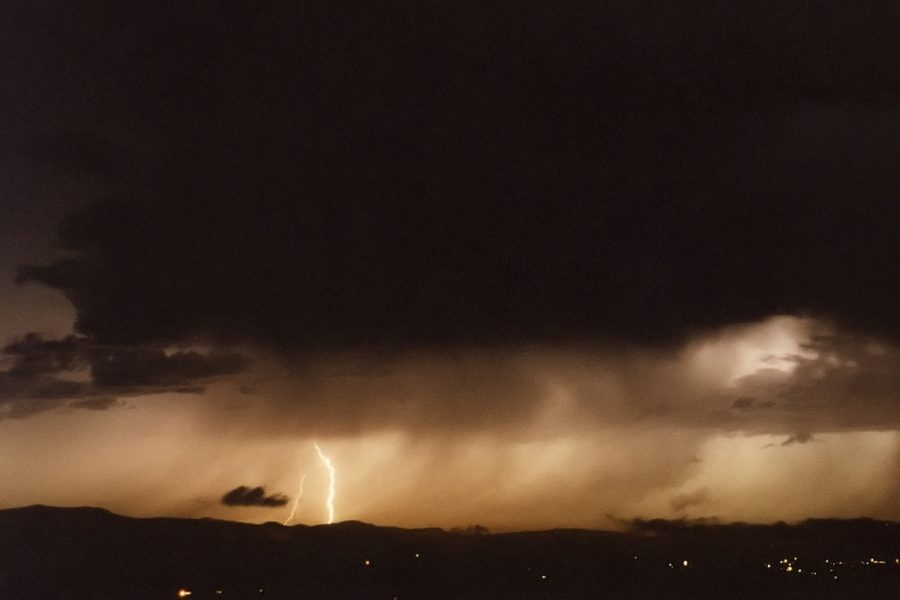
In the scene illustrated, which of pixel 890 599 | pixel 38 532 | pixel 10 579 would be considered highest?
pixel 38 532

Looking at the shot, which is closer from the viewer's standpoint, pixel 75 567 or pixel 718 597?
pixel 718 597

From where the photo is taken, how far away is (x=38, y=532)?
173 metres

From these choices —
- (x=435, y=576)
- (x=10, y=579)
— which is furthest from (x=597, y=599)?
(x=10, y=579)

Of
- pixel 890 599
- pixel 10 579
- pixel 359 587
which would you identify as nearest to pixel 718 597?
pixel 890 599

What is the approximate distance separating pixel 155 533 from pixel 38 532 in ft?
94.8

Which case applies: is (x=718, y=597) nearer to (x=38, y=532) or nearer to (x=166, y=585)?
(x=166, y=585)

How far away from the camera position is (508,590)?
149m

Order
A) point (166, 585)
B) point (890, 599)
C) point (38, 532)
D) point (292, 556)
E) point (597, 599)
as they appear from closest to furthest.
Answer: point (890, 599) < point (597, 599) < point (166, 585) < point (38, 532) < point (292, 556)

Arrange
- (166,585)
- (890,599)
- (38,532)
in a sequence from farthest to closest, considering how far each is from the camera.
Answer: (38,532)
(166,585)
(890,599)

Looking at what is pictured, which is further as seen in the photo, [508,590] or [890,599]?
[508,590]

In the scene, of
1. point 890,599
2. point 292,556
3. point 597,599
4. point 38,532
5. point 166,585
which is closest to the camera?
point 890,599

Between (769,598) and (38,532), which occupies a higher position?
(38,532)

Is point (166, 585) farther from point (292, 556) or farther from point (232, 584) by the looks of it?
point (292, 556)

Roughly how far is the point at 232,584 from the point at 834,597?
2878 inches
